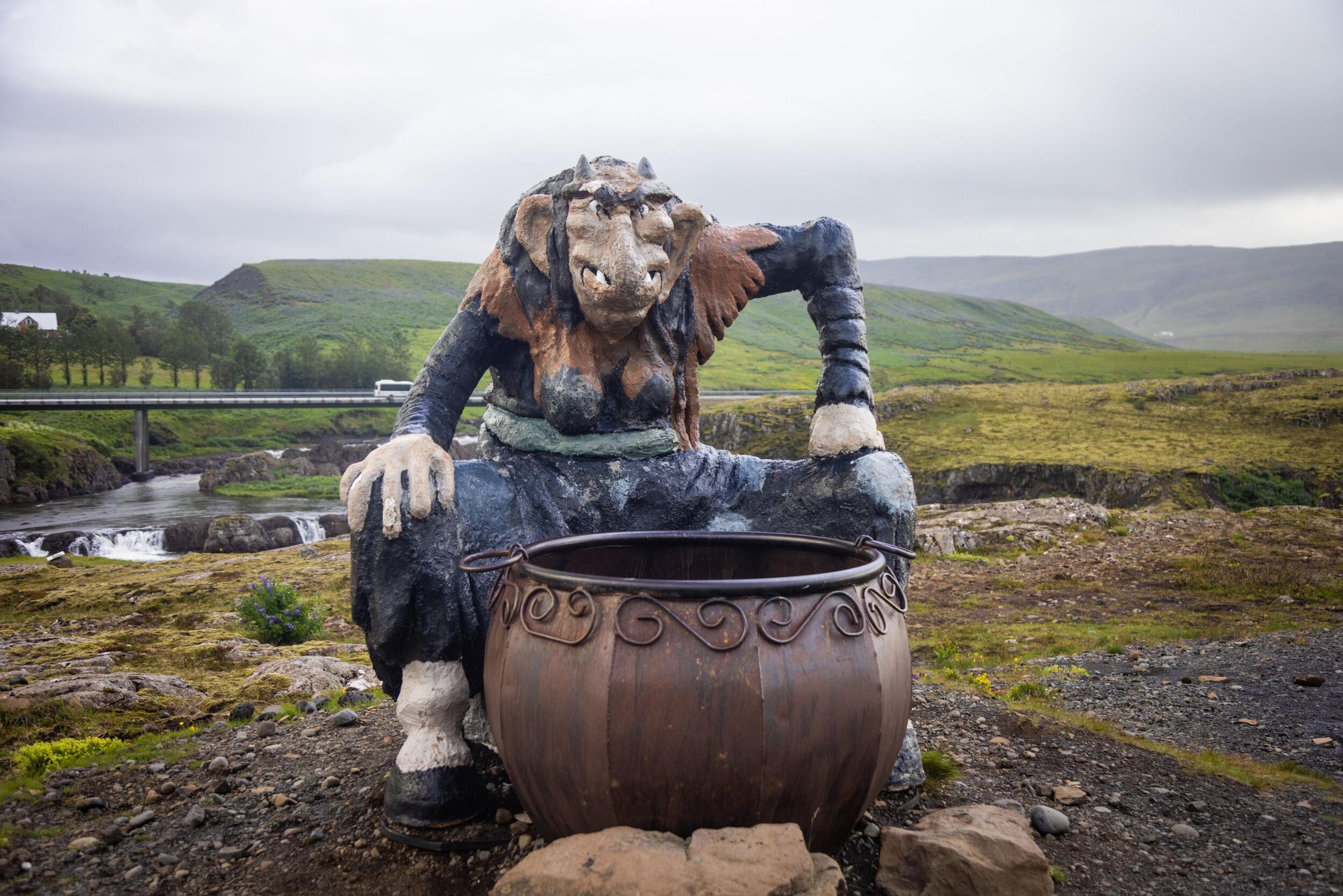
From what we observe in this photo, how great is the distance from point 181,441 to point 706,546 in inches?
1626

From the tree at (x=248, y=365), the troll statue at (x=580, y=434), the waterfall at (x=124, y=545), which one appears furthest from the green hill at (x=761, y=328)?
the troll statue at (x=580, y=434)

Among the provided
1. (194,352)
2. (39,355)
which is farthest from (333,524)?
(194,352)

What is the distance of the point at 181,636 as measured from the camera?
6.98 m

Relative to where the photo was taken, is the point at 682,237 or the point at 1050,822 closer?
the point at 1050,822

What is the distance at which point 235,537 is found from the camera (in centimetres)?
1902

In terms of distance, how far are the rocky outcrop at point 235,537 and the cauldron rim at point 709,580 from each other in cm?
1833

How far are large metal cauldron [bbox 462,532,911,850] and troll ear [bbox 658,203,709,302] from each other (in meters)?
1.44

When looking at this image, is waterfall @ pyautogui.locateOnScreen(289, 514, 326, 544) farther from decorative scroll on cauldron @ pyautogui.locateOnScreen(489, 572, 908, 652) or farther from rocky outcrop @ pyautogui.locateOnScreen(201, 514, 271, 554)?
decorative scroll on cauldron @ pyautogui.locateOnScreen(489, 572, 908, 652)

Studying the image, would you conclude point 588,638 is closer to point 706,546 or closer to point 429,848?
point 706,546

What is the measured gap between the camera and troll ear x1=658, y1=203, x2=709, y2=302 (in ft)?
10.8

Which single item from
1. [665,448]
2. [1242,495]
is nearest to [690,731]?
[665,448]

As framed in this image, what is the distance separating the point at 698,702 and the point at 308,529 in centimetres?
2116

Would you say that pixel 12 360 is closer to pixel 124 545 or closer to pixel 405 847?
pixel 124 545

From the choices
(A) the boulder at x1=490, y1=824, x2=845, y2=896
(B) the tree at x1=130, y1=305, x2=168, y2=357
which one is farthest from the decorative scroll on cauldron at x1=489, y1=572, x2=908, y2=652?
(B) the tree at x1=130, y1=305, x2=168, y2=357
